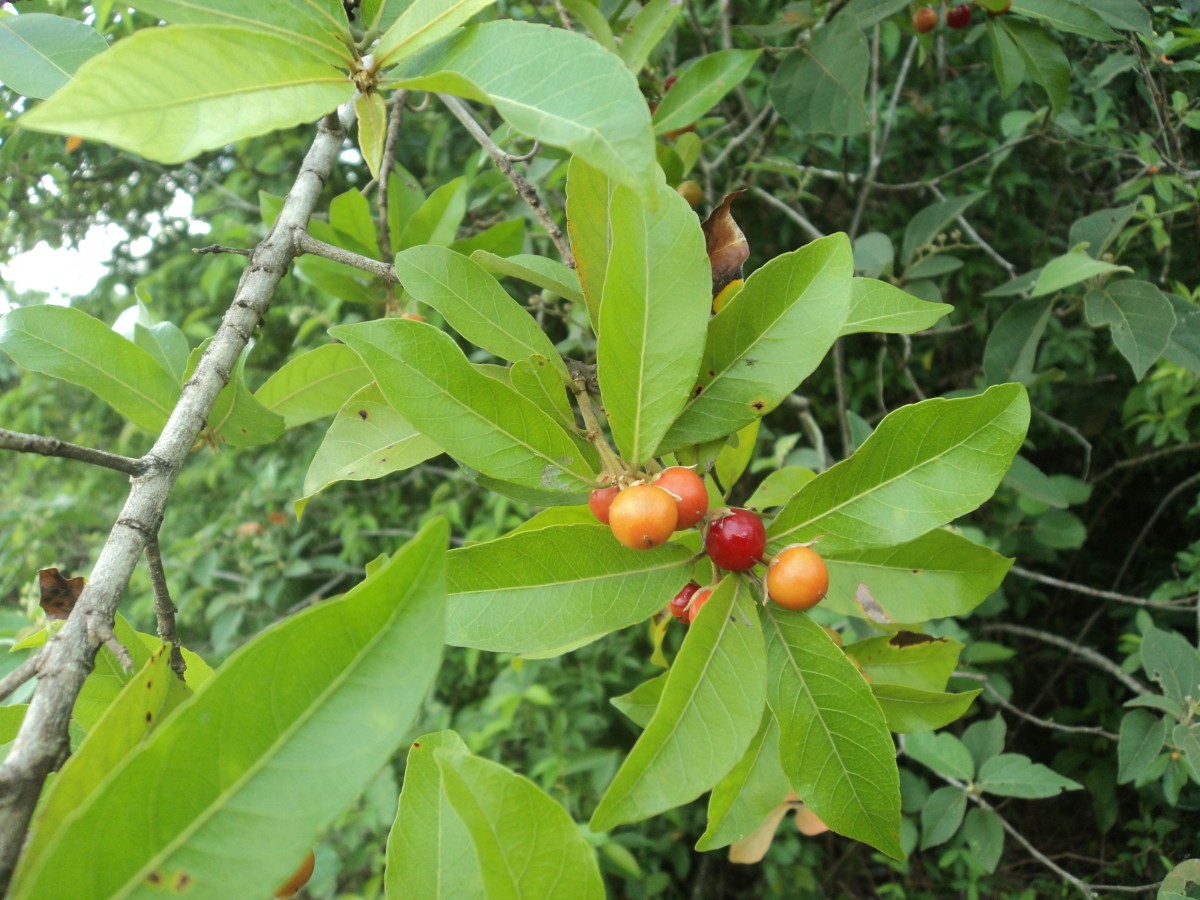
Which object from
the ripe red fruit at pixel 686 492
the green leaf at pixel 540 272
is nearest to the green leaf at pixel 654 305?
the ripe red fruit at pixel 686 492

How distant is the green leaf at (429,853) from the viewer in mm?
704

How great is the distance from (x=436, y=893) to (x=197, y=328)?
3.06 metres

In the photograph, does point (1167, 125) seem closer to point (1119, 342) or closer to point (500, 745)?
point (1119, 342)

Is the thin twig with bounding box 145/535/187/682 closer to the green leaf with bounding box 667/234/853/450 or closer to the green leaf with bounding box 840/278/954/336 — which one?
the green leaf with bounding box 667/234/853/450

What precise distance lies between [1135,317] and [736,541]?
1.35m

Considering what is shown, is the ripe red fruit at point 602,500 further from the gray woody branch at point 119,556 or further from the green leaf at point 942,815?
the green leaf at point 942,815

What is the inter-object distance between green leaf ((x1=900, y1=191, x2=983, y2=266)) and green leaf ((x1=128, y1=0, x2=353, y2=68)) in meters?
1.70

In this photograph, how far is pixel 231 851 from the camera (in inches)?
17.3

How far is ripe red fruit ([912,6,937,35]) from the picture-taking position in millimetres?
1966

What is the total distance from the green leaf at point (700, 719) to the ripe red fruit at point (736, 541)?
29 mm

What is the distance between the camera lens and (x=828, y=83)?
1.80m

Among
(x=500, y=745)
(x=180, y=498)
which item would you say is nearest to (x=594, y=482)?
(x=500, y=745)

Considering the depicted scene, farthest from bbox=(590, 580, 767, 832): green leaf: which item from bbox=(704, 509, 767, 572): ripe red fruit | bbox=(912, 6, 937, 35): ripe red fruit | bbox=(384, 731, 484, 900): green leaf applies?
bbox=(912, 6, 937, 35): ripe red fruit

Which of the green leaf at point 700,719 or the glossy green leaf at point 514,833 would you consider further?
the green leaf at point 700,719
